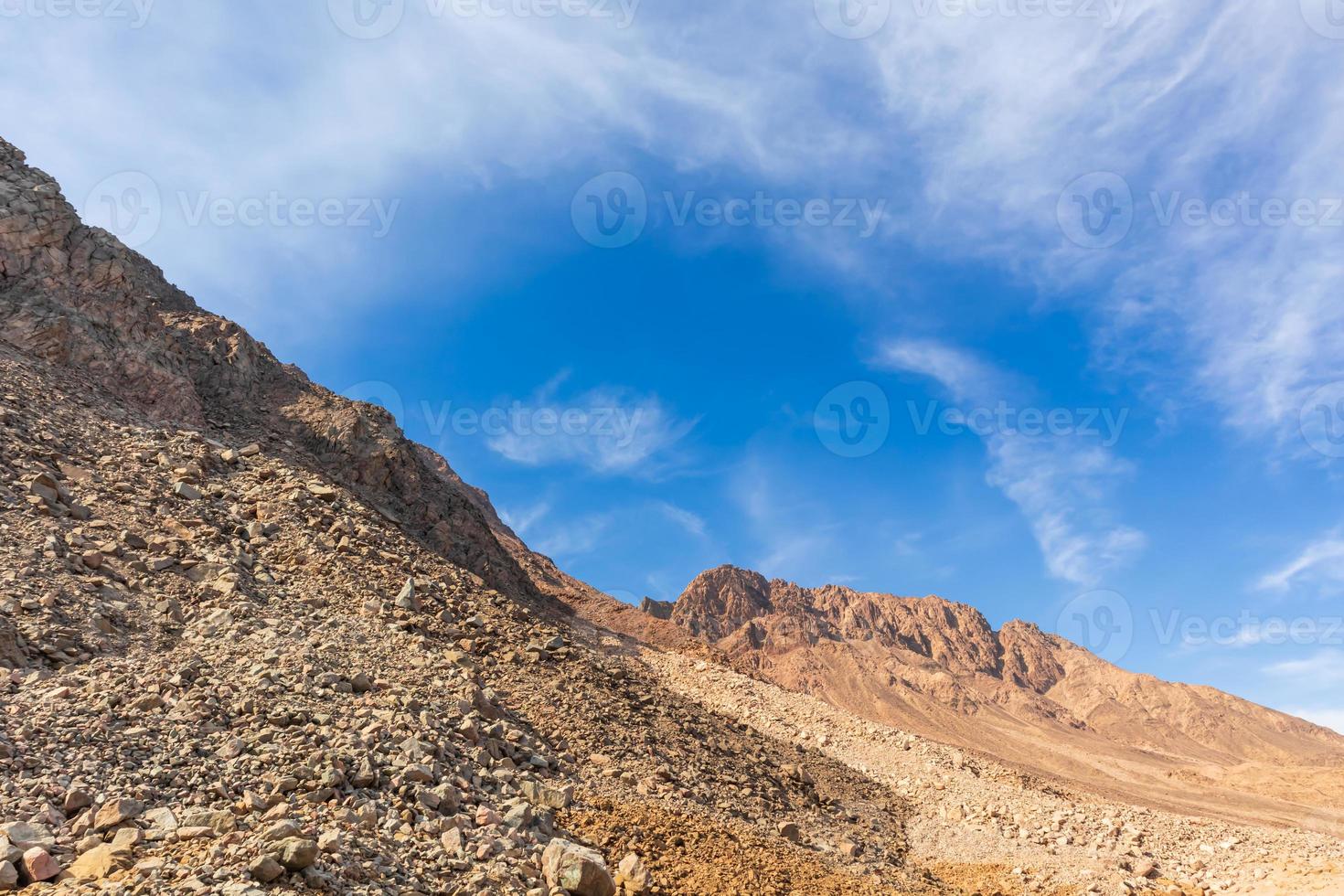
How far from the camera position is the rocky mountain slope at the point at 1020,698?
52.9 metres

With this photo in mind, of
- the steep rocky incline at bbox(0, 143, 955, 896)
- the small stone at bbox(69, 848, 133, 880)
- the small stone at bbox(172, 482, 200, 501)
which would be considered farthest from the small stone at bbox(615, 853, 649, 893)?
the small stone at bbox(172, 482, 200, 501)

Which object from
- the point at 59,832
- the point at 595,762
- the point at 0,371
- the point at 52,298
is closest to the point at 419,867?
the point at 59,832

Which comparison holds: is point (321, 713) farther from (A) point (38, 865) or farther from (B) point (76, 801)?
(A) point (38, 865)

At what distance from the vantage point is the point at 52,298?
19.6 metres

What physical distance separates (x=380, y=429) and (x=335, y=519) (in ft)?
26.8

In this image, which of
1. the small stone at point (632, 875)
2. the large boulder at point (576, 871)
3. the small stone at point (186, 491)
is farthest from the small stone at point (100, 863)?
the small stone at point (186, 491)

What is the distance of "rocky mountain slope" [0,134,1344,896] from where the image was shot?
7797 mm

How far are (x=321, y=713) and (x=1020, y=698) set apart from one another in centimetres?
8922

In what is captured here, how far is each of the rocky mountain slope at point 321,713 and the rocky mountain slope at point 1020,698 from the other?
2737 centimetres

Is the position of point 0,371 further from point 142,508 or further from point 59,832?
point 59,832

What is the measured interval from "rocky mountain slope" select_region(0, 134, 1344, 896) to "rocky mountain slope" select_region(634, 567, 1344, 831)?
2737 cm

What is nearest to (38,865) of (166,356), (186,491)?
(186,491)

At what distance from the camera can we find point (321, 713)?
32.8ft

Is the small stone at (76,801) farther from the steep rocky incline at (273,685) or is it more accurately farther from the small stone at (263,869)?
the small stone at (263,869)
